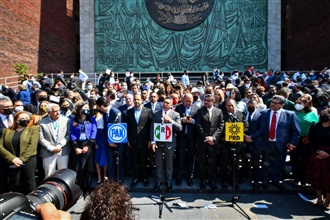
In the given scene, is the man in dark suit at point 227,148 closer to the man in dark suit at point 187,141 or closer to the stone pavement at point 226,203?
the stone pavement at point 226,203

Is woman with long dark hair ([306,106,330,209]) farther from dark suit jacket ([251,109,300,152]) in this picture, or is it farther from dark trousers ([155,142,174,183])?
dark trousers ([155,142,174,183])

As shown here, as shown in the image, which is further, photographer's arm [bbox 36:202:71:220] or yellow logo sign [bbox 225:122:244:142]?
yellow logo sign [bbox 225:122:244:142]

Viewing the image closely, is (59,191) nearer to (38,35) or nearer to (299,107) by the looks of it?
(299,107)

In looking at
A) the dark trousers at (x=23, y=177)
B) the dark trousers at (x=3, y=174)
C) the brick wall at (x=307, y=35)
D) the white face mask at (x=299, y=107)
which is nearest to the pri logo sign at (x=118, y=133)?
the dark trousers at (x=23, y=177)

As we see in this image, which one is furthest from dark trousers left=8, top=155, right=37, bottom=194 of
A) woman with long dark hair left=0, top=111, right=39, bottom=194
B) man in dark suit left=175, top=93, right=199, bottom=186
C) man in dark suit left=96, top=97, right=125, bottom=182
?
man in dark suit left=175, top=93, right=199, bottom=186

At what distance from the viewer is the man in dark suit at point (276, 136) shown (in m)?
5.35

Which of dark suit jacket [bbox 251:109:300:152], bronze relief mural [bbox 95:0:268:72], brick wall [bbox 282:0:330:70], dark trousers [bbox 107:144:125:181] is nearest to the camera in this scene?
dark suit jacket [bbox 251:109:300:152]

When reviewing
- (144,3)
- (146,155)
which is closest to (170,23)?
(144,3)

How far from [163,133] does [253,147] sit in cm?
206

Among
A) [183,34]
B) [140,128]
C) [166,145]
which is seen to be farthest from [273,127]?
[183,34]

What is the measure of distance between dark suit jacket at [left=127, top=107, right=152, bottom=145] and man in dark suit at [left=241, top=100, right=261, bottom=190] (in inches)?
84.6

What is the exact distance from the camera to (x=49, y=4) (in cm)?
2370

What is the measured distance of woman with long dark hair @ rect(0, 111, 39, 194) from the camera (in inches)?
174

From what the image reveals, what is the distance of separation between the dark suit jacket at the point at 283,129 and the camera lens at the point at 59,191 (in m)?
4.01
